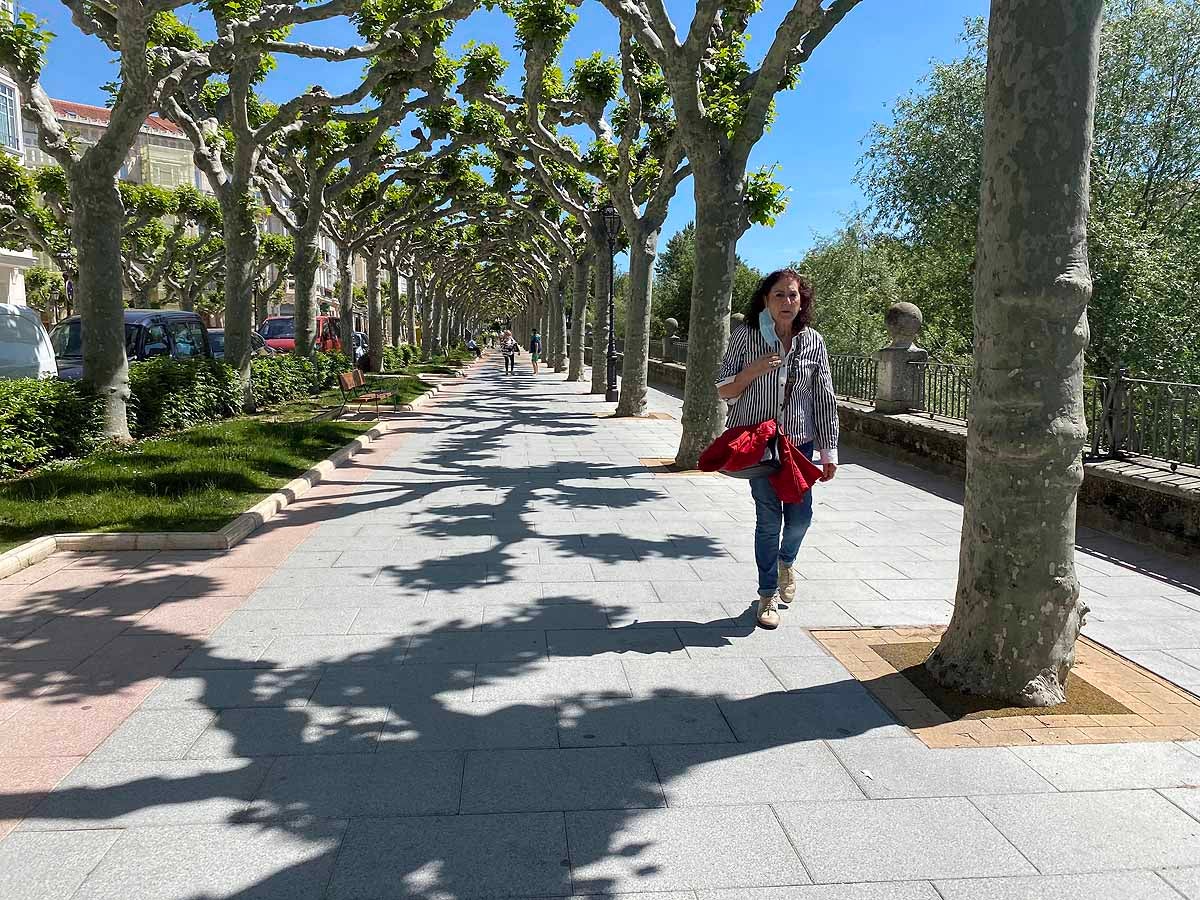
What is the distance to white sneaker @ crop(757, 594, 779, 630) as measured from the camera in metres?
4.81

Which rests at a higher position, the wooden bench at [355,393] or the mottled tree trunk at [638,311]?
the mottled tree trunk at [638,311]

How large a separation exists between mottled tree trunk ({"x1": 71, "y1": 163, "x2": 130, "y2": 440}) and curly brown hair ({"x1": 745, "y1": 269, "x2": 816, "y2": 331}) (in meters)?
8.63

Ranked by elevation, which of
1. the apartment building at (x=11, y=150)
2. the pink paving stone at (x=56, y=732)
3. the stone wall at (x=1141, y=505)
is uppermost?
the apartment building at (x=11, y=150)

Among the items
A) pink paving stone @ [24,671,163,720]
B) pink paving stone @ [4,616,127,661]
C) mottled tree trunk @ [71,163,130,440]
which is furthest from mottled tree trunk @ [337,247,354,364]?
pink paving stone @ [24,671,163,720]

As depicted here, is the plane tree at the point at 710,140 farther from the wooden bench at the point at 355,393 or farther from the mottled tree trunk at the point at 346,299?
the mottled tree trunk at the point at 346,299

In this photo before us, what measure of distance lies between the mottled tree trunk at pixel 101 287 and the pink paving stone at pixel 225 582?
5.56 meters

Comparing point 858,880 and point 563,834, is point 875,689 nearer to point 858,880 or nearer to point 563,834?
point 858,880

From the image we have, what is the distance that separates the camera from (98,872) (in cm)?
255

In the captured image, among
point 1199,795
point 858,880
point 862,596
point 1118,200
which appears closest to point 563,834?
point 858,880

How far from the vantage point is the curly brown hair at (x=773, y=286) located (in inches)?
179

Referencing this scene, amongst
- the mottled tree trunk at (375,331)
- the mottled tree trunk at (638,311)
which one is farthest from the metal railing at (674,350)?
the mottled tree trunk at (638,311)

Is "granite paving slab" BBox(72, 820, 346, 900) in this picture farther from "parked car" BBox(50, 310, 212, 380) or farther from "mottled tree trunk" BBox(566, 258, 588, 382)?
"mottled tree trunk" BBox(566, 258, 588, 382)

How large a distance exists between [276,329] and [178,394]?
1858 cm

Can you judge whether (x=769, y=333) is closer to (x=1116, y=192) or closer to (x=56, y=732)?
(x=56, y=732)
